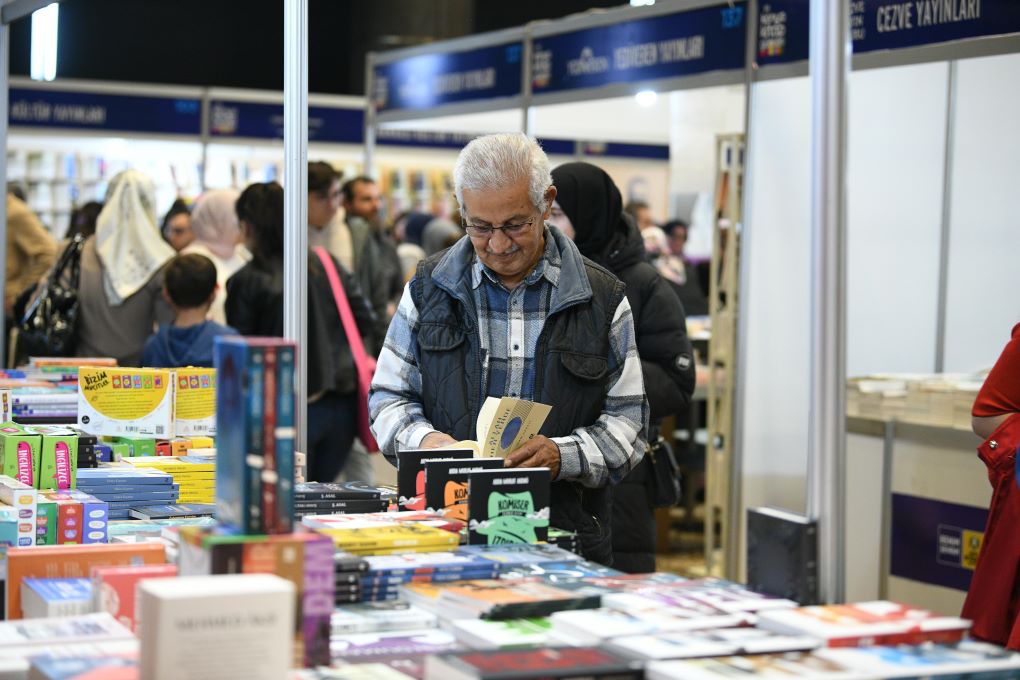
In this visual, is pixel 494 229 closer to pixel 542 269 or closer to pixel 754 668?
pixel 542 269

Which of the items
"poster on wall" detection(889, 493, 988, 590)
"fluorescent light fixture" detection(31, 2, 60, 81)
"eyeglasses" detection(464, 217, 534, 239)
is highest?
"fluorescent light fixture" detection(31, 2, 60, 81)

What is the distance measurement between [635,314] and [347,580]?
6.70 feet

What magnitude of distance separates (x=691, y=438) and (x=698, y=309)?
273 cm

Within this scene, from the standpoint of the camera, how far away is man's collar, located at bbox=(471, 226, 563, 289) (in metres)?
3.02

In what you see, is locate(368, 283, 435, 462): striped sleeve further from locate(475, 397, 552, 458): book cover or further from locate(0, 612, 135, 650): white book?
locate(0, 612, 135, 650): white book

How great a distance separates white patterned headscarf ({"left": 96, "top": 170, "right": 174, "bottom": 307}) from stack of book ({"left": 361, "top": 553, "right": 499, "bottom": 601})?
13.4 feet

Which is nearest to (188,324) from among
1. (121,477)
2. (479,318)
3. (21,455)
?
(121,477)

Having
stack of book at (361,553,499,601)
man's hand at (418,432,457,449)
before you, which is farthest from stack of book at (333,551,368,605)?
man's hand at (418,432,457,449)

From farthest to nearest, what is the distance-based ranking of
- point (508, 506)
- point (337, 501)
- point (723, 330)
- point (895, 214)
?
1. point (723, 330)
2. point (895, 214)
3. point (337, 501)
4. point (508, 506)

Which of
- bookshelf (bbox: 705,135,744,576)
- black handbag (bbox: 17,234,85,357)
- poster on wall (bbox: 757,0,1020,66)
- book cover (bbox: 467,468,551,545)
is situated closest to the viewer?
book cover (bbox: 467,468,551,545)

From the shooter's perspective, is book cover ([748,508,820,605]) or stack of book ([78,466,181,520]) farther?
stack of book ([78,466,181,520])

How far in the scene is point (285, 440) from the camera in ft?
5.91

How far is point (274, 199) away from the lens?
541 centimetres

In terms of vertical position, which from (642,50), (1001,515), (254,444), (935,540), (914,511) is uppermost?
(642,50)
